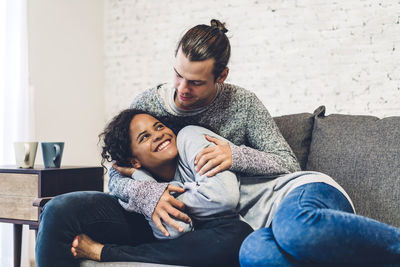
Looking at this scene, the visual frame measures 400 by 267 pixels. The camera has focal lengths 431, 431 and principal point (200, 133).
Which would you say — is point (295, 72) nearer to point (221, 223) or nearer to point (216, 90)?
point (216, 90)

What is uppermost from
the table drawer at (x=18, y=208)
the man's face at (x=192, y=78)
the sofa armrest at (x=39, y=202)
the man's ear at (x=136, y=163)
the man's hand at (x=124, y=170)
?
the man's face at (x=192, y=78)

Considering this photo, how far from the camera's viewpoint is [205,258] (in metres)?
1.29

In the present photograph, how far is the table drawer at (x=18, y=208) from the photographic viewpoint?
6.04ft

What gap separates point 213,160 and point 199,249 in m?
0.28

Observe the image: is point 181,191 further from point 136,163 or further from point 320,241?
point 320,241

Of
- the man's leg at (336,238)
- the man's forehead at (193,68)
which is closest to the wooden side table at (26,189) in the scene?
the man's forehead at (193,68)

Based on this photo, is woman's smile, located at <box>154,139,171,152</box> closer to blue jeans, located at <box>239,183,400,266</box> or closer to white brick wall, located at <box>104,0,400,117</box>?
blue jeans, located at <box>239,183,400,266</box>

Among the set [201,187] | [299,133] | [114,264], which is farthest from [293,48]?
[114,264]

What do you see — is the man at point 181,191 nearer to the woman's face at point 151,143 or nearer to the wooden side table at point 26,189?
the woman's face at point 151,143

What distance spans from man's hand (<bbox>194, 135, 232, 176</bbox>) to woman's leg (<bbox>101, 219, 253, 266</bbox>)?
166mm

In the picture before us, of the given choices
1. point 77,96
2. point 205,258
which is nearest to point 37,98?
point 77,96

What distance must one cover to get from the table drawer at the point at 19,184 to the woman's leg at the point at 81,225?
0.46 m

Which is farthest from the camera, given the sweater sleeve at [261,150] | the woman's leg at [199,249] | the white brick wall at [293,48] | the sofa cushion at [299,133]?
the white brick wall at [293,48]

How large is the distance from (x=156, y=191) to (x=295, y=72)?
155 centimetres
